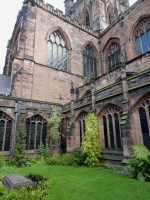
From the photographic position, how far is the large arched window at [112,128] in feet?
32.5

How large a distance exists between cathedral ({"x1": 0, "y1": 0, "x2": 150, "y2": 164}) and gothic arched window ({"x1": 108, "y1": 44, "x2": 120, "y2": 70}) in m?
0.15

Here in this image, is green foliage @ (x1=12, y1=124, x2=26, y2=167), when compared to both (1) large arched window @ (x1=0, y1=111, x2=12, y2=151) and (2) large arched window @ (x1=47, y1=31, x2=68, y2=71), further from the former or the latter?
(2) large arched window @ (x1=47, y1=31, x2=68, y2=71)

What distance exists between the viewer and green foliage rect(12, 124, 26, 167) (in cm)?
1087

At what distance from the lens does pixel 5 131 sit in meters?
12.2

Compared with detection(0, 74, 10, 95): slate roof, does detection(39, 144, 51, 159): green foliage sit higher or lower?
lower

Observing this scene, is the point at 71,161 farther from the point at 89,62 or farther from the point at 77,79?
the point at 89,62

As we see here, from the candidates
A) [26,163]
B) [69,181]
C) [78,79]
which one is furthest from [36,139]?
[78,79]

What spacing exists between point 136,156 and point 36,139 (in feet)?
31.0

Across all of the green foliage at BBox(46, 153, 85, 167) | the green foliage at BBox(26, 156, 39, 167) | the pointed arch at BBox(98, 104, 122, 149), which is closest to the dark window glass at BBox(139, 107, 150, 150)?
the pointed arch at BBox(98, 104, 122, 149)

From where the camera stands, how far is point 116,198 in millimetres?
4594

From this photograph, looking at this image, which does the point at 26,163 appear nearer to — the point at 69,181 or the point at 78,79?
the point at 69,181

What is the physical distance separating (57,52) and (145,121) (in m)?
16.0

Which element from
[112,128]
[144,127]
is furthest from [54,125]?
[144,127]

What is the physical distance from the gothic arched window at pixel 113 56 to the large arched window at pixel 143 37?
3.45 metres
